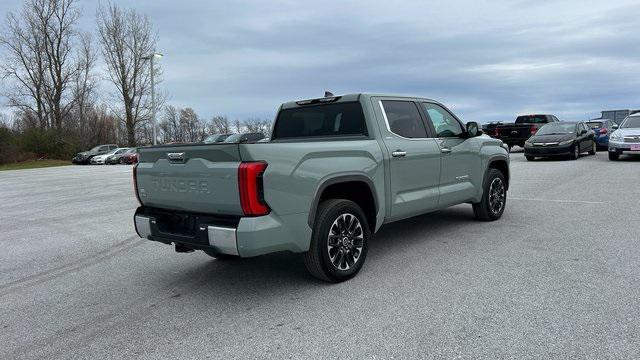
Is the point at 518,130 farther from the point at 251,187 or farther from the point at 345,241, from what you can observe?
the point at 251,187

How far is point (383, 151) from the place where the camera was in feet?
16.4

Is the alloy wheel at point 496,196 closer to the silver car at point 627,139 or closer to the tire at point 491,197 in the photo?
the tire at point 491,197

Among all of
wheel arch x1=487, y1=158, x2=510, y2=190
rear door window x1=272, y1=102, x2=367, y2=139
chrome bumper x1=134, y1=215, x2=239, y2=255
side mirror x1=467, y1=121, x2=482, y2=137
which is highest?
rear door window x1=272, y1=102, x2=367, y2=139

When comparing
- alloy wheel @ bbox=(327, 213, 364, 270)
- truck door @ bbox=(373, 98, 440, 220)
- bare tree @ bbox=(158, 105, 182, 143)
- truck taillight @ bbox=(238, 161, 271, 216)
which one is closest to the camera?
truck taillight @ bbox=(238, 161, 271, 216)

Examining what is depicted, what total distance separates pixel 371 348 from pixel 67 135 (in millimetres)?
50483

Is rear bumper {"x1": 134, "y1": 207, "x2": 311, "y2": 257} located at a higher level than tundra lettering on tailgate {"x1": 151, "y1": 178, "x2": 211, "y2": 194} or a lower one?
lower

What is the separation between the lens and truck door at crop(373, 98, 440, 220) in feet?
16.9

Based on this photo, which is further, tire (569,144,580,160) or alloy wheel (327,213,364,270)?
tire (569,144,580,160)

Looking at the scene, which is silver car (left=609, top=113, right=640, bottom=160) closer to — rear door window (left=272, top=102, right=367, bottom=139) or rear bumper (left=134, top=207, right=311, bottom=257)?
rear door window (left=272, top=102, right=367, bottom=139)

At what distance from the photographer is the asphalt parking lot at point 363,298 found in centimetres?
328

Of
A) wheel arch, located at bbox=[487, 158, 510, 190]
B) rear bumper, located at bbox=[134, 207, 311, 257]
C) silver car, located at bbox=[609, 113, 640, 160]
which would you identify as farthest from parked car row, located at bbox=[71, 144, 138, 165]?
rear bumper, located at bbox=[134, 207, 311, 257]

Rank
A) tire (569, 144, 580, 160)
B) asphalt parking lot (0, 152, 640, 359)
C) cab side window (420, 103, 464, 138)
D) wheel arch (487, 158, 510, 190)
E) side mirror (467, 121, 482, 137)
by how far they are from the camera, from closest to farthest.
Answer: asphalt parking lot (0, 152, 640, 359) → cab side window (420, 103, 464, 138) → side mirror (467, 121, 482, 137) → wheel arch (487, 158, 510, 190) → tire (569, 144, 580, 160)

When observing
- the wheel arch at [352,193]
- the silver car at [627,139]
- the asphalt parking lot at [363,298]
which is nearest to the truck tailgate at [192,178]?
the wheel arch at [352,193]

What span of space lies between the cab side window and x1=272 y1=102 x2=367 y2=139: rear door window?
1.26 metres
